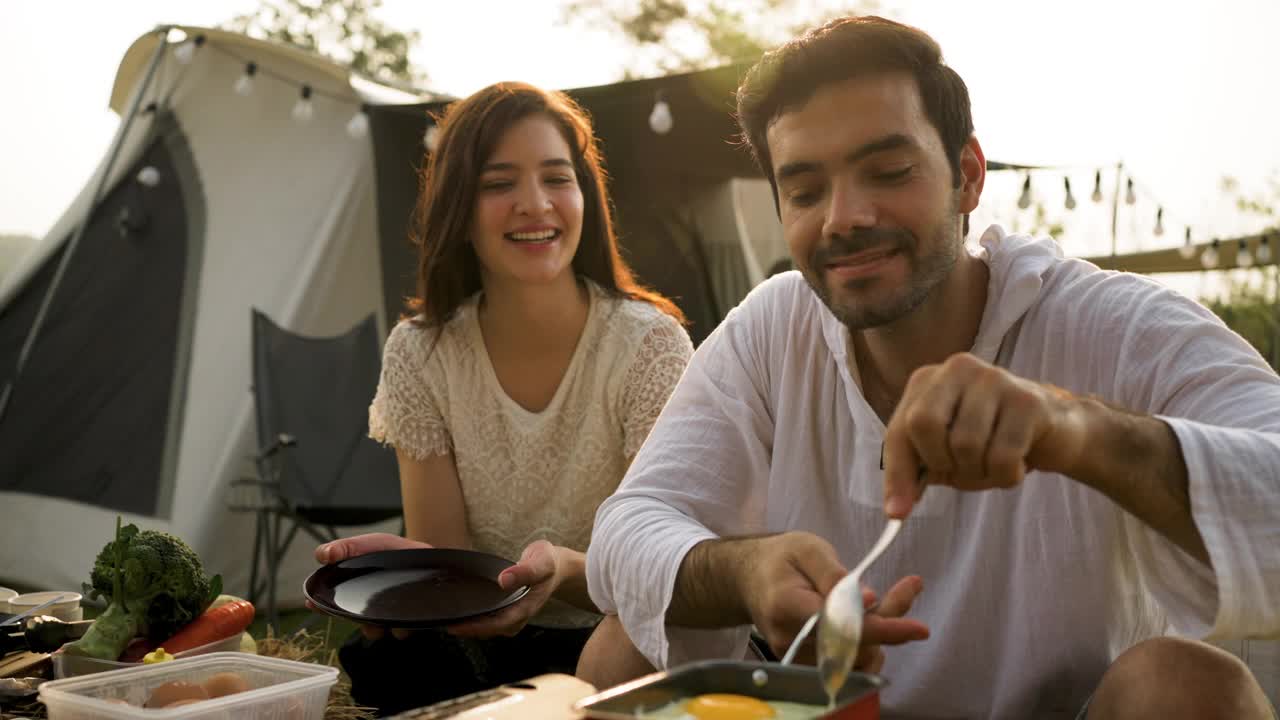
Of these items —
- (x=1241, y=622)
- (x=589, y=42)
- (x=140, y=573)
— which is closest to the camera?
(x=1241, y=622)

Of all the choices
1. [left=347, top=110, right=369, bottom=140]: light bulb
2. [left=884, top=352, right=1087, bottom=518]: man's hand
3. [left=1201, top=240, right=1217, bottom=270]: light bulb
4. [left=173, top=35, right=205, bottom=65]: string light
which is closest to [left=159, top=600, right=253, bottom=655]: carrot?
[left=884, top=352, right=1087, bottom=518]: man's hand

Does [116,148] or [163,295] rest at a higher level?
[116,148]

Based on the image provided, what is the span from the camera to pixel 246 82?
226 inches

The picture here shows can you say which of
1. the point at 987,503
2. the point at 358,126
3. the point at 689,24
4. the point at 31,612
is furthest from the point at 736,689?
the point at 689,24

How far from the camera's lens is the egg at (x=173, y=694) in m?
1.40

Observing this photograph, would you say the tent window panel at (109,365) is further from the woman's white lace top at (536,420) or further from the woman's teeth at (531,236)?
the woman's teeth at (531,236)

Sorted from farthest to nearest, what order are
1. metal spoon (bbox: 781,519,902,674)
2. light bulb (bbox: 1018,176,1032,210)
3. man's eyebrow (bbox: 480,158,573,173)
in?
light bulb (bbox: 1018,176,1032,210) < man's eyebrow (bbox: 480,158,573,173) < metal spoon (bbox: 781,519,902,674)

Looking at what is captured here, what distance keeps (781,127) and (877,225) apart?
0.21 m

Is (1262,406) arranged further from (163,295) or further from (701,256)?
(701,256)

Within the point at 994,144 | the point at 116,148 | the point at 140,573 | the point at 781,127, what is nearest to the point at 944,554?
the point at 781,127

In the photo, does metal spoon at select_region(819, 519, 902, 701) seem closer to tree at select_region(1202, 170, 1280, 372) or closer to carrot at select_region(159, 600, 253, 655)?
carrot at select_region(159, 600, 253, 655)

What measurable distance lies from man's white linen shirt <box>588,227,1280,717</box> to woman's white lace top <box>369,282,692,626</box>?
0.84 metres

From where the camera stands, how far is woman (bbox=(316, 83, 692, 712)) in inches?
105

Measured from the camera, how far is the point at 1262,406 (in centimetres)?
133
